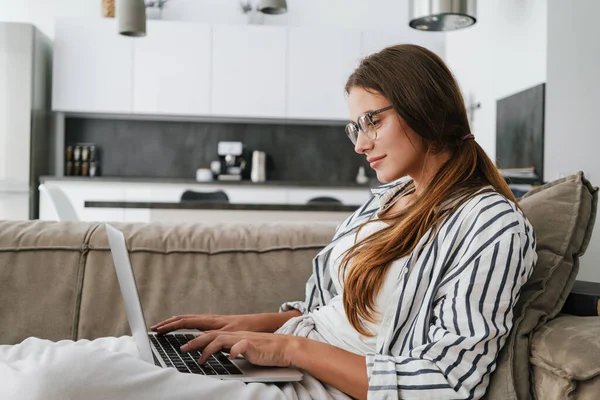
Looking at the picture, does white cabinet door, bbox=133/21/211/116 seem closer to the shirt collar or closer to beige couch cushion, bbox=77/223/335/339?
beige couch cushion, bbox=77/223/335/339

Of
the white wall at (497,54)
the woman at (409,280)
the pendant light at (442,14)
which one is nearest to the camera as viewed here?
the woman at (409,280)

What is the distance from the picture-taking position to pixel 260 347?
1197mm

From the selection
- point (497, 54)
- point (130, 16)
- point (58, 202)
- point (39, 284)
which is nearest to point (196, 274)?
point (39, 284)

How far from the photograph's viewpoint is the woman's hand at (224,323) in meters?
1.53

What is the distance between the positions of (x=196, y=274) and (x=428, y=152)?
86 centimetres

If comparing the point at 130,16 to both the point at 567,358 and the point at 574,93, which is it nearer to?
the point at 574,93

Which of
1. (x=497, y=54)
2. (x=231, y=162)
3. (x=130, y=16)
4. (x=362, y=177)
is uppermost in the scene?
(x=497, y=54)

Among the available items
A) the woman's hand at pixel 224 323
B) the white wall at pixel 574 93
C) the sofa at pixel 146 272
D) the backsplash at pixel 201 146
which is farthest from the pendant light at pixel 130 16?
the backsplash at pixel 201 146

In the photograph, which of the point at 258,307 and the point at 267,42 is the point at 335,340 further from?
the point at 267,42

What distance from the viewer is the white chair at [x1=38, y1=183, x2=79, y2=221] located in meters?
3.36

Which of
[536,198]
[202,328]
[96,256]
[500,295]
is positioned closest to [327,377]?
[500,295]

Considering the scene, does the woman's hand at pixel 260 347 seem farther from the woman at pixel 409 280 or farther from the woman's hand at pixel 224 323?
the woman's hand at pixel 224 323

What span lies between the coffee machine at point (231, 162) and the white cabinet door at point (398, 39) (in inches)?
60.4

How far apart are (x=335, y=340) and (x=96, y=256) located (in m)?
0.85
